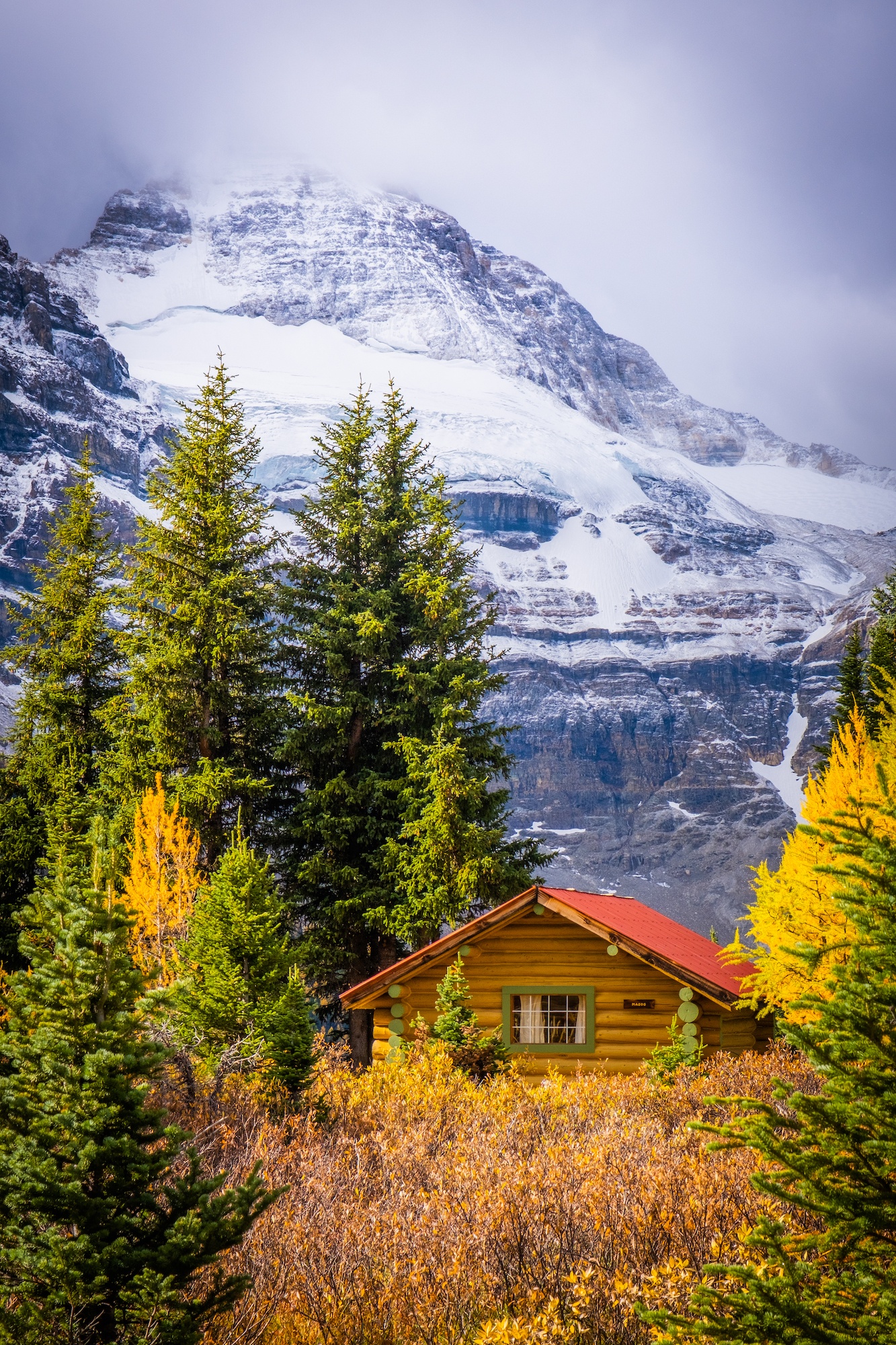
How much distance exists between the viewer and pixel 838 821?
5465 millimetres

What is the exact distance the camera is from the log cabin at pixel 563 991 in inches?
712

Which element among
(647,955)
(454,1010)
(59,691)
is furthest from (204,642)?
(647,955)

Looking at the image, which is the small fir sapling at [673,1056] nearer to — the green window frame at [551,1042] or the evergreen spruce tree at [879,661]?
the green window frame at [551,1042]

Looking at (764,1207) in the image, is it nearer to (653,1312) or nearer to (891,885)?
(653,1312)

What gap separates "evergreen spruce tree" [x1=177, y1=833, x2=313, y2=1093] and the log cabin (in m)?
4.13

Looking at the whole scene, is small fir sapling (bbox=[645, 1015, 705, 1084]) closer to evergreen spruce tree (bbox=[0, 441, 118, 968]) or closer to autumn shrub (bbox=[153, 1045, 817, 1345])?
autumn shrub (bbox=[153, 1045, 817, 1345])

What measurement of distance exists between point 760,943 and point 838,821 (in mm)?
14298

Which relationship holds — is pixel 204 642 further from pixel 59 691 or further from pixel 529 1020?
pixel 529 1020

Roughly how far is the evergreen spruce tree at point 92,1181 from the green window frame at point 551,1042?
12858 mm

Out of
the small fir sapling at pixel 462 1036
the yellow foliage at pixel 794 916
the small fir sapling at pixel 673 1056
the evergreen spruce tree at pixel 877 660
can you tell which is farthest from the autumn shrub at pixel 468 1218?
the evergreen spruce tree at pixel 877 660

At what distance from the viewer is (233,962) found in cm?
1465

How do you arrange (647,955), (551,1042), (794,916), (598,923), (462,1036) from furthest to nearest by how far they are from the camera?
(551,1042), (598,923), (647,955), (794,916), (462,1036)

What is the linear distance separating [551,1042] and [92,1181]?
45.5ft

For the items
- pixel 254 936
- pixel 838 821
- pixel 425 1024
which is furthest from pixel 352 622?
pixel 838 821
